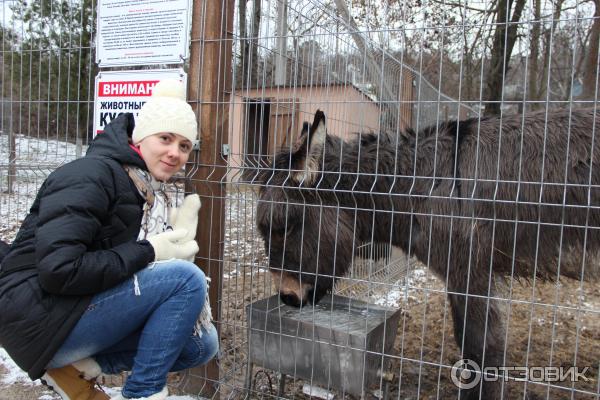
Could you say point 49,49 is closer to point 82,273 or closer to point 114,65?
point 114,65

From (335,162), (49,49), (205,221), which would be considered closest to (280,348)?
(205,221)

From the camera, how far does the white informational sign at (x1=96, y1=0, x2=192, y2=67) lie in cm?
304

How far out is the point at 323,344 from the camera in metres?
2.81

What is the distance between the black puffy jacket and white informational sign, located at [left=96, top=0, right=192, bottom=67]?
1.21 m

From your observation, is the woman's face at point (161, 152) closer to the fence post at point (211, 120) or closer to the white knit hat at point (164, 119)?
the white knit hat at point (164, 119)

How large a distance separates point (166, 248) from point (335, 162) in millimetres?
1436

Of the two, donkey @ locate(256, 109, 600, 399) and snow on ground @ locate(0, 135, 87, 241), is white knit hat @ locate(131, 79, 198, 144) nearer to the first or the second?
donkey @ locate(256, 109, 600, 399)

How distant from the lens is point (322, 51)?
3584 mm

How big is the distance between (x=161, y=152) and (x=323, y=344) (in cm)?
145

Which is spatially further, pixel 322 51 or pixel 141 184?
pixel 322 51

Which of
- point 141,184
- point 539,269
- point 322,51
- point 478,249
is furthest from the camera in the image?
point 322,51

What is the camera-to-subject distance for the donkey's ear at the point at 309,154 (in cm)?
288

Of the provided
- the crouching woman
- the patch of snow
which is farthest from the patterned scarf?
the patch of snow

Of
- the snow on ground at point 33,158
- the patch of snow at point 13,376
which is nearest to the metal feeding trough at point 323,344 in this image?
the patch of snow at point 13,376
